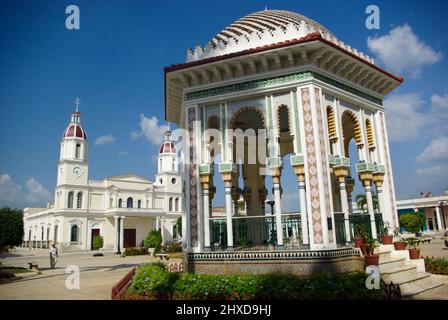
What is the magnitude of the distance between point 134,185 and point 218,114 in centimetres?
4745

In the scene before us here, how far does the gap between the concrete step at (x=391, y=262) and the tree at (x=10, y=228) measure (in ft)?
65.2

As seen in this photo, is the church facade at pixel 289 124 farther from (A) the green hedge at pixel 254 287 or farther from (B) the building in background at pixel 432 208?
(B) the building in background at pixel 432 208

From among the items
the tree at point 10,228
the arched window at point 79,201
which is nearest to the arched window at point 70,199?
the arched window at point 79,201

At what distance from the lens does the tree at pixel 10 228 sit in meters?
20.7

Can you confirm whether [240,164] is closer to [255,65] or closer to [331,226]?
[255,65]

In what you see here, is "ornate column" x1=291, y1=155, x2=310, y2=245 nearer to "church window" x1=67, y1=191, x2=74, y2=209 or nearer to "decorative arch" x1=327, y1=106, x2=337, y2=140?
"decorative arch" x1=327, y1=106, x2=337, y2=140

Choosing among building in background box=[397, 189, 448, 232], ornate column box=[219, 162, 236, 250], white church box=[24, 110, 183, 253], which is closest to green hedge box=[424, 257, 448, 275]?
ornate column box=[219, 162, 236, 250]

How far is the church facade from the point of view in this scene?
34.2 feet

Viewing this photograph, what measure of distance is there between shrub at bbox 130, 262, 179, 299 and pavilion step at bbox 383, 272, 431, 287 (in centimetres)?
566

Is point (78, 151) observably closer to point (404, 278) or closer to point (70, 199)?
point (70, 199)

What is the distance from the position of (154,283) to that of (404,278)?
22.4 ft

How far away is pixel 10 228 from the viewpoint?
21.0 m
